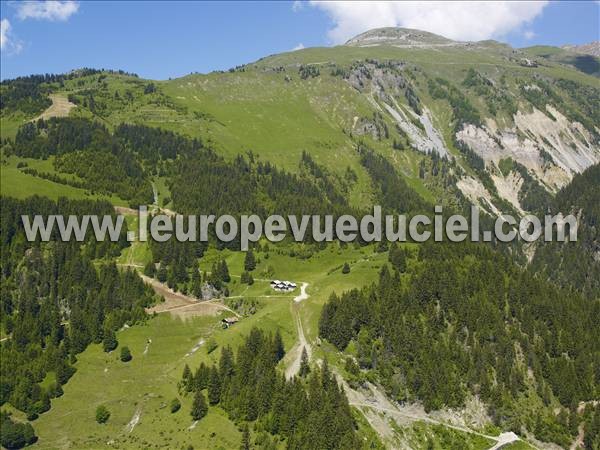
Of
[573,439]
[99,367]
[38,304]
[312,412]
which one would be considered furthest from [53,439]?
[573,439]

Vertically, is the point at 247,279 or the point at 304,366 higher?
the point at 247,279

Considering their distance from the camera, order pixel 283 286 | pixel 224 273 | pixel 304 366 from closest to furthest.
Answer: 1. pixel 304 366
2. pixel 283 286
3. pixel 224 273

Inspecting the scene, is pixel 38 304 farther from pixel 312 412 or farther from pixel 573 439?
pixel 573 439

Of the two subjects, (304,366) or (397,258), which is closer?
(304,366)

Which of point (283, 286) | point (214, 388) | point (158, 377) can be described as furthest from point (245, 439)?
point (283, 286)

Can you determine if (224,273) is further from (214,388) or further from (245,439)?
(245,439)

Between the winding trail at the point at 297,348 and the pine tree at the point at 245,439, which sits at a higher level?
the winding trail at the point at 297,348

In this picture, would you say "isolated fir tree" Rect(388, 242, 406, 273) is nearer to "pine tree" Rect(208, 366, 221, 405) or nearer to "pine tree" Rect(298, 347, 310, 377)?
"pine tree" Rect(298, 347, 310, 377)

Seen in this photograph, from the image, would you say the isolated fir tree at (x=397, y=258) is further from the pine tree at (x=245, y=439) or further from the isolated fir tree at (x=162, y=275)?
the pine tree at (x=245, y=439)

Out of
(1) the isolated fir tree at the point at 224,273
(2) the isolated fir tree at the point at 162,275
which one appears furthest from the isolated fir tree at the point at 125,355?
(1) the isolated fir tree at the point at 224,273

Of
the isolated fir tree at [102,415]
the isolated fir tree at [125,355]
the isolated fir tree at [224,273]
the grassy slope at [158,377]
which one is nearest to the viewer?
the grassy slope at [158,377]
